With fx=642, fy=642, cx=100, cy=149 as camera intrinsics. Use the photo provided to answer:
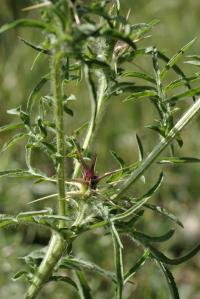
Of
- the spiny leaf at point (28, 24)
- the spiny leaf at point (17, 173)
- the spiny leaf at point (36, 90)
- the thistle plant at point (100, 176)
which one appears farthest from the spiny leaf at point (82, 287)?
→ the spiny leaf at point (28, 24)

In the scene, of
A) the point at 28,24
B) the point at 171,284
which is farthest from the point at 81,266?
the point at 28,24

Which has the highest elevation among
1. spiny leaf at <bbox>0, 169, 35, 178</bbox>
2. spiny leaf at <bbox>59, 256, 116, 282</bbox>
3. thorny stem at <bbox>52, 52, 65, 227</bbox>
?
thorny stem at <bbox>52, 52, 65, 227</bbox>

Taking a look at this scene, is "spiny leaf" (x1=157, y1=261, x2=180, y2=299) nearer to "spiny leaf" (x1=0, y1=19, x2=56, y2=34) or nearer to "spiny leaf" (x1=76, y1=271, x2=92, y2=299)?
"spiny leaf" (x1=76, y1=271, x2=92, y2=299)

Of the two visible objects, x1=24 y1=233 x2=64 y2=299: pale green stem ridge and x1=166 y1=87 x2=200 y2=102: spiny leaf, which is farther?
x1=24 y1=233 x2=64 y2=299: pale green stem ridge

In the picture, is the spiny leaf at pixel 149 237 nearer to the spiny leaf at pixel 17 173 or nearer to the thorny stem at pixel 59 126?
the thorny stem at pixel 59 126

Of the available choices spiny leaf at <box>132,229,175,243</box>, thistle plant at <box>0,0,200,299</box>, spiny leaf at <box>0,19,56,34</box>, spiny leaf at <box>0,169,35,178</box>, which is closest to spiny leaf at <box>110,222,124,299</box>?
thistle plant at <box>0,0,200,299</box>

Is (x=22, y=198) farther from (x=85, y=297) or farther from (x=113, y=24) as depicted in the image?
(x=113, y=24)
